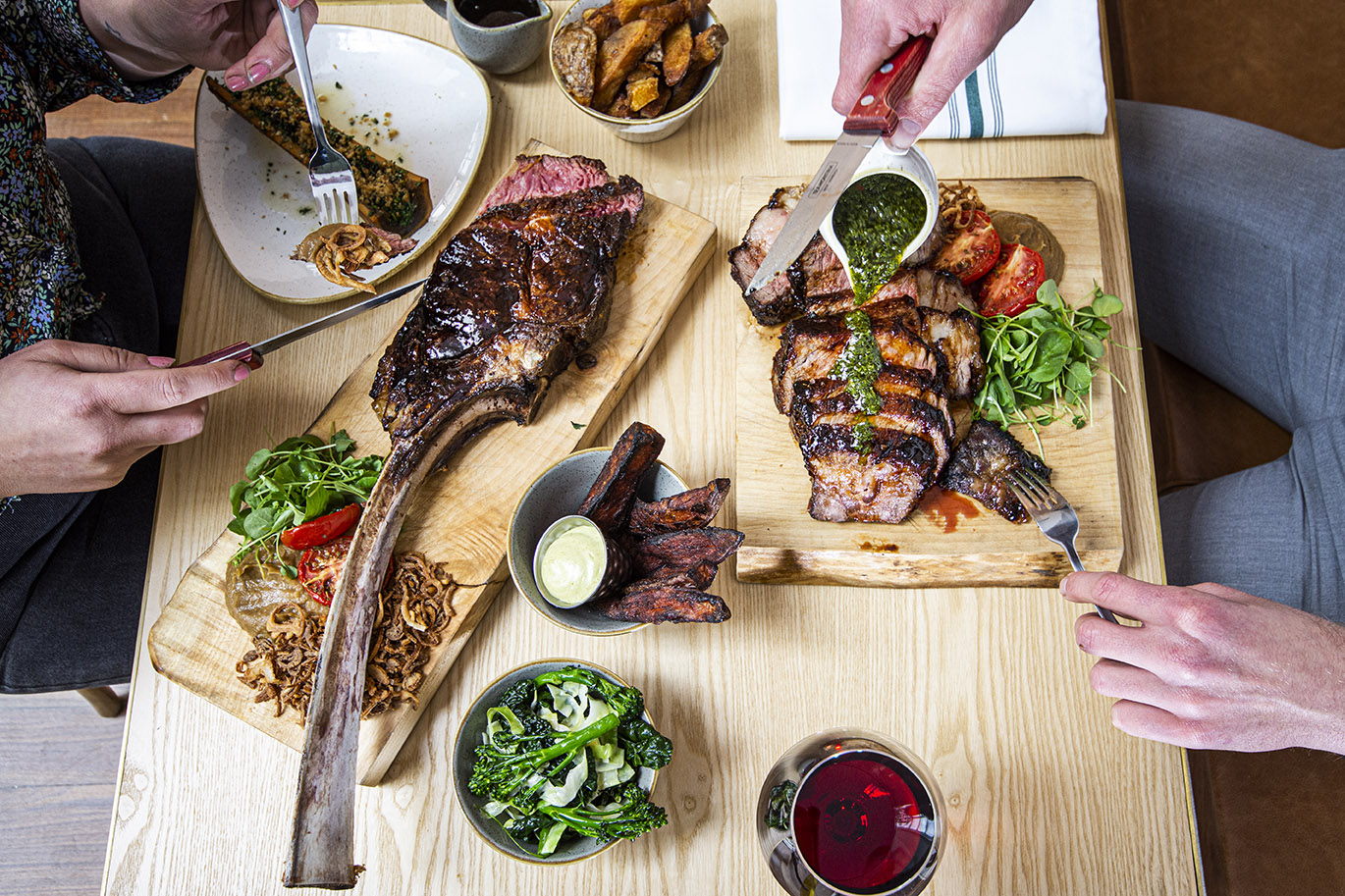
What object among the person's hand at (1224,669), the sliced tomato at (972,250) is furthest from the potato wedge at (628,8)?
the person's hand at (1224,669)

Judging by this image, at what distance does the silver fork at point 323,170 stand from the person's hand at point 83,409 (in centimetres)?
48

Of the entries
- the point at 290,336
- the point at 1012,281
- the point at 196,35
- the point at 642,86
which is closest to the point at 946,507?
the point at 1012,281

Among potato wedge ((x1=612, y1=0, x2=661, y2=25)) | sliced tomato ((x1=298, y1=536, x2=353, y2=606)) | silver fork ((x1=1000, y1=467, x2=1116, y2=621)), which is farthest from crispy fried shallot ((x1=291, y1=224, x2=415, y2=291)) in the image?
silver fork ((x1=1000, y1=467, x2=1116, y2=621))

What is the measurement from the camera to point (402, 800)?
1.78 m

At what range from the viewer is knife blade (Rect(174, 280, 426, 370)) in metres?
1.78

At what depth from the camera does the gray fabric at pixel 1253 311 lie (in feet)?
6.34

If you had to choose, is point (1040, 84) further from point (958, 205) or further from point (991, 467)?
point (991, 467)

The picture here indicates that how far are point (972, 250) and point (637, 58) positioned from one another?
896 mm

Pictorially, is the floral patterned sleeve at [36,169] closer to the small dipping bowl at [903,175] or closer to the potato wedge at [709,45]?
the potato wedge at [709,45]

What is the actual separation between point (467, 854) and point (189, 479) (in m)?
1.07

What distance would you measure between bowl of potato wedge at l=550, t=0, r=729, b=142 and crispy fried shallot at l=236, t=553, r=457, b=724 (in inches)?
45.6

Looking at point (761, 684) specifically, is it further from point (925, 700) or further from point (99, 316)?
point (99, 316)

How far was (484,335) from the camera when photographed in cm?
187

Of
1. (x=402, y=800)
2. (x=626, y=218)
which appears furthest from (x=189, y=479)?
(x=626, y=218)
